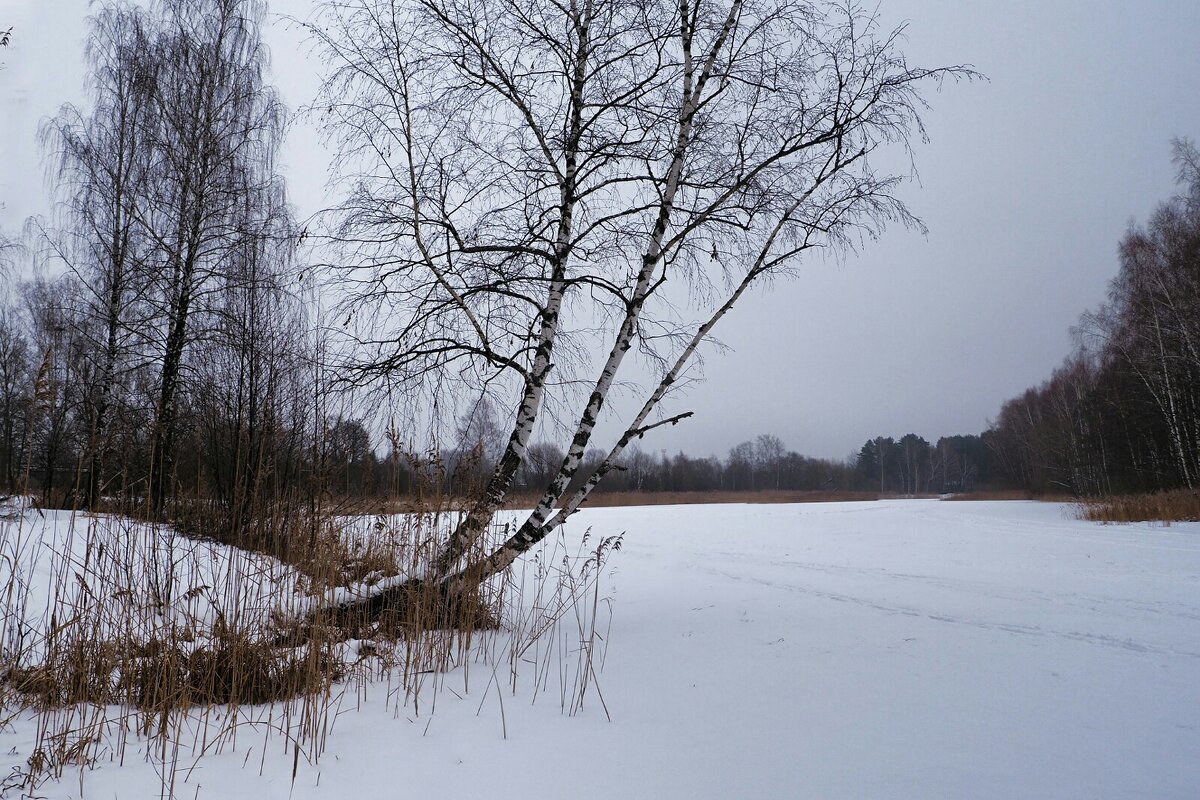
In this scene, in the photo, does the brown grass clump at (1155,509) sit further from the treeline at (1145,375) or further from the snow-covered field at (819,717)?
the snow-covered field at (819,717)

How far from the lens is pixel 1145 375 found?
18594 mm

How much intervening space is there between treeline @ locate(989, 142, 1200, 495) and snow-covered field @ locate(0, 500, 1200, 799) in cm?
1555

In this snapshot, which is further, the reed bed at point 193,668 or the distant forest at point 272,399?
the distant forest at point 272,399

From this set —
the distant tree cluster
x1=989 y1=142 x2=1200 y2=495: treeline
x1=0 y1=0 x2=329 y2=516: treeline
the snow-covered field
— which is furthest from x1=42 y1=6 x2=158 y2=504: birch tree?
the distant tree cluster

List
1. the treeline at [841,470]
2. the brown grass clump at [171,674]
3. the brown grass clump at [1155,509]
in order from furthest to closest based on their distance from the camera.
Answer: the treeline at [841,470], the brown grass clump at [1155,509], the brown grass clump at [171,674]

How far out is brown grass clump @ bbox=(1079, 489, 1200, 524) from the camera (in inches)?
513

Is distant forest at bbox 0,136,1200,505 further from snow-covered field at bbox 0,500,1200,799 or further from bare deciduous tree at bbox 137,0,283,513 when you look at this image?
snow-covered field at bbox 0,500,1200,799

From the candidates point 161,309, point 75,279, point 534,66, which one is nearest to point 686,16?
point 534,66

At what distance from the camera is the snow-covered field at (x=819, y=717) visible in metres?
2.26

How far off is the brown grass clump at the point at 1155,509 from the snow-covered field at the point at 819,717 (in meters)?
10.4

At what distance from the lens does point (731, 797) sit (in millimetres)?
2205

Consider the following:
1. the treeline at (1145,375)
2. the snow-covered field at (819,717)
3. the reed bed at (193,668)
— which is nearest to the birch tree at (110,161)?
the reed bed at (193,668)

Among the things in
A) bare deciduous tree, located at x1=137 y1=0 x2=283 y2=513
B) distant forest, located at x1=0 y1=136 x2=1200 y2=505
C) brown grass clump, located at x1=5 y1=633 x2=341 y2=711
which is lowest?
brown grass clump, located at x1=5 y1=633 x2=341 y2=711

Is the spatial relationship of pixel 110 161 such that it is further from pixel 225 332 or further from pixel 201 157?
pixel 225 332
